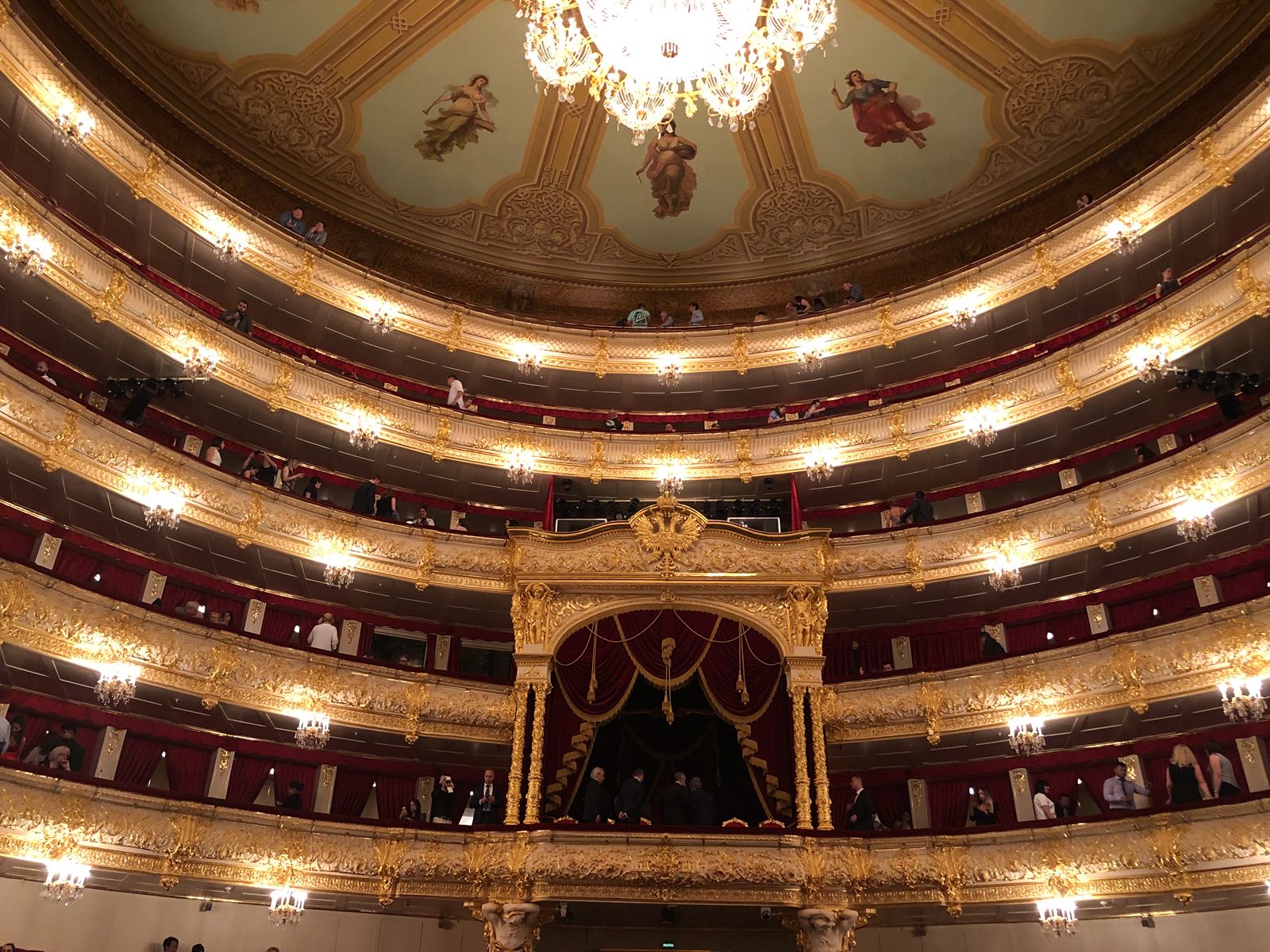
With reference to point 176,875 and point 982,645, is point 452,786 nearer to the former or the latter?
point 176,875

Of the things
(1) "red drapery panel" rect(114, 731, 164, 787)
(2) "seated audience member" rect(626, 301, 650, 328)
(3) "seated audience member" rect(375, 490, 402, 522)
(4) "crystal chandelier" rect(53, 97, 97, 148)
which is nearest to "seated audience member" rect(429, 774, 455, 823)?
(1) "red drapery panel" rect(114, 731, 164, 787)

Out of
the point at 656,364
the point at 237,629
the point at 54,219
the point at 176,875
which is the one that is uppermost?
the point at 656,364

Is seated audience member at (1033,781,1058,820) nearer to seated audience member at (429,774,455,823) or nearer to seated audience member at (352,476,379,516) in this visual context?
seated audience member at (429,774,455,823)

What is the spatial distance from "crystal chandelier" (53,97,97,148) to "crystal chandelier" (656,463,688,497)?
40.6 ft

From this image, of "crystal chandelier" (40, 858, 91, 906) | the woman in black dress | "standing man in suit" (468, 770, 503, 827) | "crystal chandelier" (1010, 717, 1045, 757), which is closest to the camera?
"crystal chandelier" (40, 858, 91, 906)

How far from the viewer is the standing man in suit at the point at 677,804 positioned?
12547mm

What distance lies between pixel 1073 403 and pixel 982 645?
16.0 feet

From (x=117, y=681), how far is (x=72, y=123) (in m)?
9.61

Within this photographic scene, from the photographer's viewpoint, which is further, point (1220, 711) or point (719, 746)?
point (719, 746)

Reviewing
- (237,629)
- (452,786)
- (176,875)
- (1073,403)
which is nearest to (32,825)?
(176,875)

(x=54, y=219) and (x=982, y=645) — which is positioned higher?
(x=54, y=219)

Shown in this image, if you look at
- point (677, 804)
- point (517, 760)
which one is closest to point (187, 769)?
point (517, 760)

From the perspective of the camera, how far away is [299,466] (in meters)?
18.3

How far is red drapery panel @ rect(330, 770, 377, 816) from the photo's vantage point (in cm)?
1500
